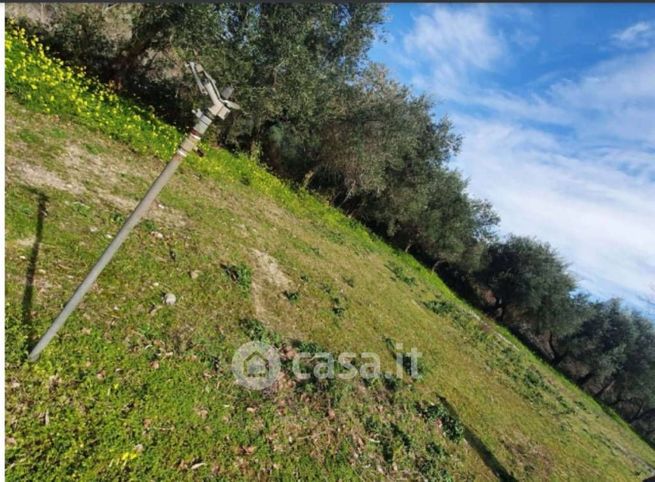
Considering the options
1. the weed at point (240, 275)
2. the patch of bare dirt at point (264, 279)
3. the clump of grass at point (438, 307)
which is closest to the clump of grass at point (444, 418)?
the patch of bare dirt at point (264, 279)

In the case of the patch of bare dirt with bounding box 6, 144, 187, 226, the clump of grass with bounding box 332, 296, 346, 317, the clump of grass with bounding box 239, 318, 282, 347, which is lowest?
the patch of bare dirt with bounding box 6, 144, 187, 226

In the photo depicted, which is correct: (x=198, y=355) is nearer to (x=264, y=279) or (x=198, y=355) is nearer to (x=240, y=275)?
(x=240, y=275)

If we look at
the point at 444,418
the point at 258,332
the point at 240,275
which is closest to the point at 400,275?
the point at 444,418

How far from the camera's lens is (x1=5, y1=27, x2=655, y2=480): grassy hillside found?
5.46 meters

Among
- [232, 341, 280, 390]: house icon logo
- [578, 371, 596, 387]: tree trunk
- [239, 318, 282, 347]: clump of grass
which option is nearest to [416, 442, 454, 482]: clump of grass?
[232, 341, 280, 390]: house icon logo

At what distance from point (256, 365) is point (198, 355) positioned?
1.23 meters

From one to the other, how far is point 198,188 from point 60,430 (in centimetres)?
1075

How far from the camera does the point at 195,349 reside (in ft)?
24.1

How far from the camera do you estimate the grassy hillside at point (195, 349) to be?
17.9 feet

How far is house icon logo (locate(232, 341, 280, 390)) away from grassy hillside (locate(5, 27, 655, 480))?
8.0 inches

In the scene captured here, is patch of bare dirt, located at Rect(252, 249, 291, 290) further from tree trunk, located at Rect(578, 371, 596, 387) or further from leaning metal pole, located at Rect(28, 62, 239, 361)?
tree trunk, located at Rect(578, 371, 596, 387)

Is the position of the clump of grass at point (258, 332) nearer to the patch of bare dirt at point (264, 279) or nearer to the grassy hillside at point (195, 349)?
the grassy hillside at point (195, 349)

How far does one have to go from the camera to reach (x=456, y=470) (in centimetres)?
880

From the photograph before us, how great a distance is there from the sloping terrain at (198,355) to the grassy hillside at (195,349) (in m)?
0.03
